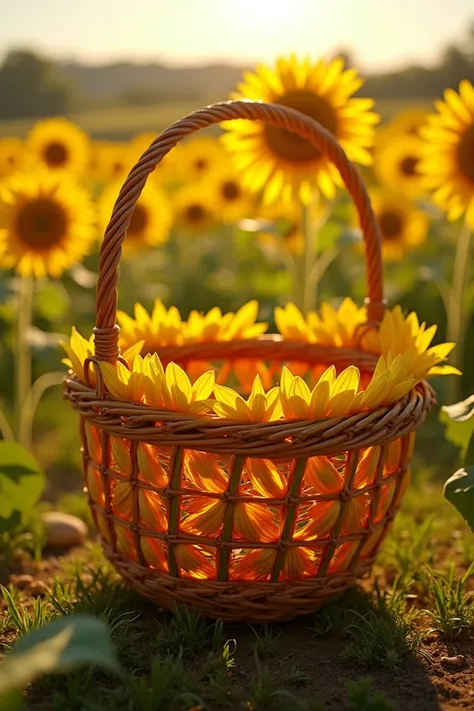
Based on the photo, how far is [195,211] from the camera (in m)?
4.62

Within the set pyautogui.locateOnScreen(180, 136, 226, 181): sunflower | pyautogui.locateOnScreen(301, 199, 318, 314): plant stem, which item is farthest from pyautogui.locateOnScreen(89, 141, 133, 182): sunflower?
pyautogui.locateOnScreen(301, 199, 318, 314): plant stem

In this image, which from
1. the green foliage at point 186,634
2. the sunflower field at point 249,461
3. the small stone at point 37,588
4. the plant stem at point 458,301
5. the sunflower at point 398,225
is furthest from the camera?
the sunflower at point 398,225

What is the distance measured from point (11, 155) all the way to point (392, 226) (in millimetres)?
2238

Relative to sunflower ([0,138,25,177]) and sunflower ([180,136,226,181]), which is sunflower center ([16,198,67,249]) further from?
sunflower ([180,136,226,181])

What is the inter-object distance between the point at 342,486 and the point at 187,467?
0.28 meters

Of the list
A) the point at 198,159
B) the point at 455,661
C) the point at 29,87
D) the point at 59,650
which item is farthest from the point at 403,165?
the point at 29,87

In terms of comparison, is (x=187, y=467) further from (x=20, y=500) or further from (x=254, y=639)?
(x=20, y=500)

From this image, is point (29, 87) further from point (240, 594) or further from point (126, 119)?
point (240, 594)

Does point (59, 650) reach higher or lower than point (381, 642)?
higher

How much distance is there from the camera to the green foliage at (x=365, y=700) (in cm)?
132

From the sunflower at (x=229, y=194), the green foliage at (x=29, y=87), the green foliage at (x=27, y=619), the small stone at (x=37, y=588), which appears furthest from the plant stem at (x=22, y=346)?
the green foliage at (x=29, y=87)

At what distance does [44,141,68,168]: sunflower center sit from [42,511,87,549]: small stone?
2.58 metres

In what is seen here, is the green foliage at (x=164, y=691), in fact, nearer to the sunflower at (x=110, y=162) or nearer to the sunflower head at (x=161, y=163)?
the sunflower at (x=110, y=162)

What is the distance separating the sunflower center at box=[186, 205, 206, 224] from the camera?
4605 millimetres
